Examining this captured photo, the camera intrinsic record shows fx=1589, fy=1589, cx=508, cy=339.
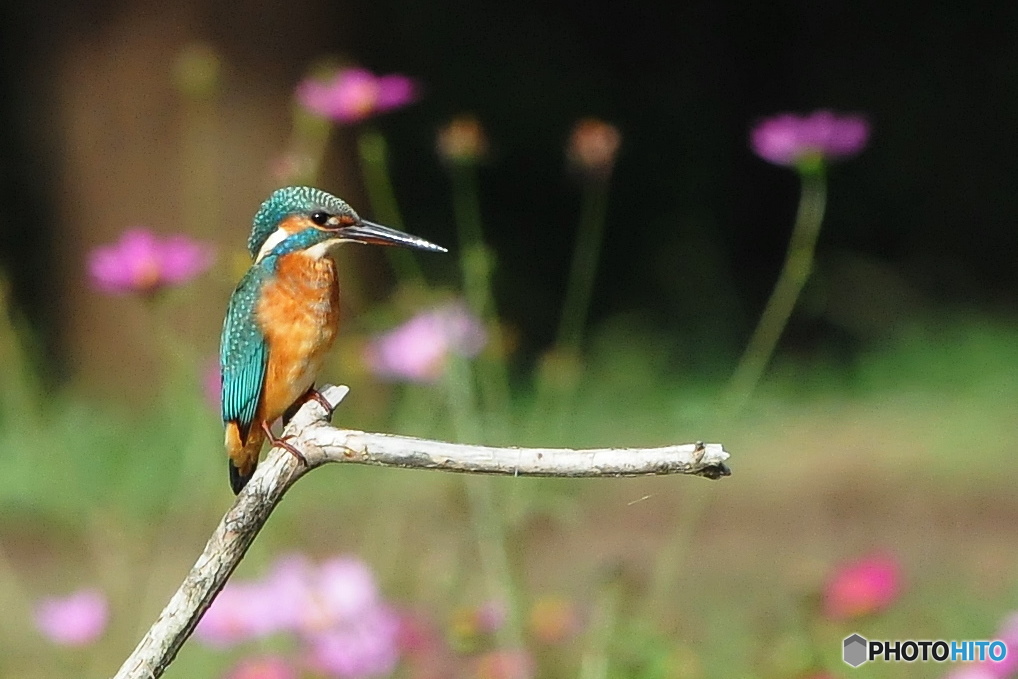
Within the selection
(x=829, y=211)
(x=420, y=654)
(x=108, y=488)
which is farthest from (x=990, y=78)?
(x=420, y=654)

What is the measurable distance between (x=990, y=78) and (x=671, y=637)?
4596 mm

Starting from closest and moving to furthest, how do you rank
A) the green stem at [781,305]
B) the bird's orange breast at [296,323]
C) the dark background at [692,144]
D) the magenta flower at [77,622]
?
1. the bird's orange breast at [296,323]
2. the magenta flower at [77,622]
3. the green stem at [781,305]
4. the dark background at [692,144]

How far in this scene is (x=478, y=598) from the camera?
107 inches

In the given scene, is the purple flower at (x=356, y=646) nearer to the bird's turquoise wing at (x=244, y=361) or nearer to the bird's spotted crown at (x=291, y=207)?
the bird's turquoise wing at (x=244, y=361)

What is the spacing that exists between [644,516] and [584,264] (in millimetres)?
2659

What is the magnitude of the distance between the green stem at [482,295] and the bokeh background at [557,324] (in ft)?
0.15

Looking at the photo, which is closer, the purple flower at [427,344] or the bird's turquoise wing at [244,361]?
the bird's turquoise wing at [244,361]

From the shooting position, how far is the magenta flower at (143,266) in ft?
5.19

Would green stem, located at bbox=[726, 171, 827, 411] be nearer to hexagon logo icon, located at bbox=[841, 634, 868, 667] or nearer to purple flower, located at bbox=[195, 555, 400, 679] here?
hexagon logo icon, located at bbox=[841, 634, 868, 667]

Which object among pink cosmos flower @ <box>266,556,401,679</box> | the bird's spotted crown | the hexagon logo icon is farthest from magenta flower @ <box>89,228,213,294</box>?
the hexagon logo icon

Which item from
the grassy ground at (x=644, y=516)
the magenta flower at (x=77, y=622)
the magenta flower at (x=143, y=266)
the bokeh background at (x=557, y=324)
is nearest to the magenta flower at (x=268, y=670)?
the bokeh background at (x=557, y=324)

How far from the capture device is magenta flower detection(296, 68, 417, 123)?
1.64 m

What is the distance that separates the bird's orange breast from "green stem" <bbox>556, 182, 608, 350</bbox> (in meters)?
3.87

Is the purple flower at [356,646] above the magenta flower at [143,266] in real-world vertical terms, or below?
below
